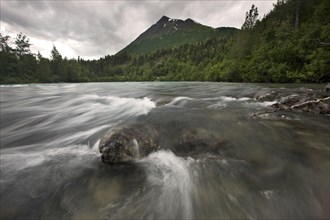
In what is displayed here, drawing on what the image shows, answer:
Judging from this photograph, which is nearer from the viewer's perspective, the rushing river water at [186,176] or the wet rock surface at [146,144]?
the rushing river water at [186,176]

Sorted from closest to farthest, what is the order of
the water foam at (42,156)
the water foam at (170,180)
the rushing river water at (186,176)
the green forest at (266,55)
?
the rushing river water at (186,176), the water foam at (170,180), the water foam at (42,156), the green forest at (266,55)

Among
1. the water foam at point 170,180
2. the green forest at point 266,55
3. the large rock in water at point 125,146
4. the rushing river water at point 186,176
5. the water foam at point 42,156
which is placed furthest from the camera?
the green forest at point 266,55

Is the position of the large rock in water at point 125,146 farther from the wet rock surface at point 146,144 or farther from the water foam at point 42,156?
the water foam at point 42,156

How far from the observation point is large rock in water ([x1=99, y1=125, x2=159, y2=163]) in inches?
156

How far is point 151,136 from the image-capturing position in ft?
15.8

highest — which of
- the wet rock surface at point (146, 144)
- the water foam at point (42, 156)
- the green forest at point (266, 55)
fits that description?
the green forest at point (266, 55)

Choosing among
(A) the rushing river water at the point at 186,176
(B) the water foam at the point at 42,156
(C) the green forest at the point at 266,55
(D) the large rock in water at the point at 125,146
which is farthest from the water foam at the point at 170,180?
(C) the green forest at the point at 266,55

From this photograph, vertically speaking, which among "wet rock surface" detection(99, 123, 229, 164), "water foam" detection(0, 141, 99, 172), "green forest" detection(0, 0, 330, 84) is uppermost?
"green forest" detection(0, 0, 330, 84)

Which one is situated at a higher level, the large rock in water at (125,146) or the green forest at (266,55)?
the green forest at (266,55)

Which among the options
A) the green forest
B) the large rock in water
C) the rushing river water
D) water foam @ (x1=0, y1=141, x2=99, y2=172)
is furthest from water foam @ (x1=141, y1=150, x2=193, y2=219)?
the green forest

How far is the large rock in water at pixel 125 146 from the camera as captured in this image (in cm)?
397

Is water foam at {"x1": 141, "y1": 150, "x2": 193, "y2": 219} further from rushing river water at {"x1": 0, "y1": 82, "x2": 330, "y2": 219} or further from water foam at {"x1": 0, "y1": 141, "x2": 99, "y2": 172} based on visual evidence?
water foam at {"x1": 0, "y1": 141, "x2": 99, "y2": 172}

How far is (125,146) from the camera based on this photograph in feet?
13.3

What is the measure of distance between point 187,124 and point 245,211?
3.64 meters
